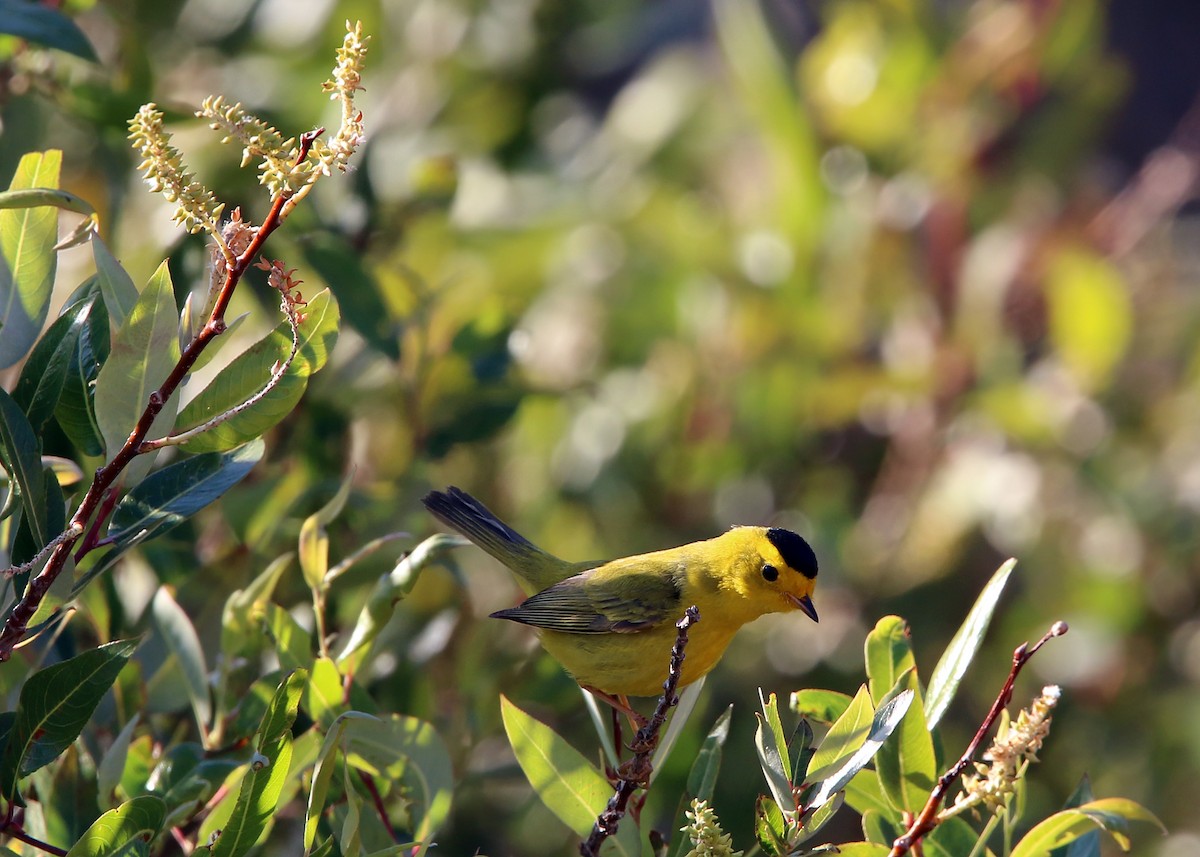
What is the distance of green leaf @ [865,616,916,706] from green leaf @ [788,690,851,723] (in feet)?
0.20

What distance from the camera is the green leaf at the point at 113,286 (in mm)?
1403

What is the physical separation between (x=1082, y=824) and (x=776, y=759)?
0.40 meters

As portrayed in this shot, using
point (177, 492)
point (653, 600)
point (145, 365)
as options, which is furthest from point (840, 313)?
point (145, 365)

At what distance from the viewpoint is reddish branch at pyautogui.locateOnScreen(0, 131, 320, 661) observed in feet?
4.02

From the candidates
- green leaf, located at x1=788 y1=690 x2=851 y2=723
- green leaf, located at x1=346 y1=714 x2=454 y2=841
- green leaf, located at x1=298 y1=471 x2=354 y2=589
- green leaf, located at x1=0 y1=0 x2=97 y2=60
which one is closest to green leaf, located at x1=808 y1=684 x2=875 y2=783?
green leaf, located at x1=788 y1=690 x2=851 y2=723

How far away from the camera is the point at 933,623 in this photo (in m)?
4.06

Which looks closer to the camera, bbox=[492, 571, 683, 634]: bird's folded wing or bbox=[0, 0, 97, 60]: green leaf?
bbox=[0, 0, 97, 60]: green leaf

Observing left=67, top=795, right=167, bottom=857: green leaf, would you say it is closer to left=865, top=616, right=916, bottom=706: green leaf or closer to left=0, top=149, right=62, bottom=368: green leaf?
left=0, top=149, right=62, bottom=368: green leaf

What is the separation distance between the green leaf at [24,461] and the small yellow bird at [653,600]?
135 centimetres

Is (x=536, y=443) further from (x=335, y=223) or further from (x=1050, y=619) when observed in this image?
(x=1050, y=619)

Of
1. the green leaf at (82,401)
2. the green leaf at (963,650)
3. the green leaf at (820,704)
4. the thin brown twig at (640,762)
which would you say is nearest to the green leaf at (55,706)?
the green leaf at (82,401)

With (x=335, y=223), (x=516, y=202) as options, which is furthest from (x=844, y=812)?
(x=335, y=223)

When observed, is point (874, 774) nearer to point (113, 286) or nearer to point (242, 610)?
point (242, 610)

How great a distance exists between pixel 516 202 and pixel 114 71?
1.47m
